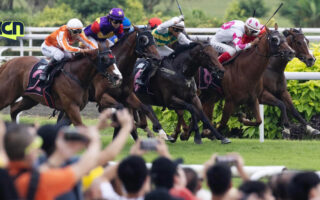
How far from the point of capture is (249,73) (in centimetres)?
1143

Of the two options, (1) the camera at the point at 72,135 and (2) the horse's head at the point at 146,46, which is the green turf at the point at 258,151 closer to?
(2) the horse's head at the point at 146,46

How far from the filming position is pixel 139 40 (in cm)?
1085

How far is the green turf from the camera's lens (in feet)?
29.4

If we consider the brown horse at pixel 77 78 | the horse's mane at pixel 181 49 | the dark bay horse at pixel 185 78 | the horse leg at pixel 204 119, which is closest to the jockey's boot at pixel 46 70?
the brown horse at pixel 77 78

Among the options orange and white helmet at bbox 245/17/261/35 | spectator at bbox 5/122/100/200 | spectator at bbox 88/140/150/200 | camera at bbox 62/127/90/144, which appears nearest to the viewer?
spectator at bbox 5/122/100/200

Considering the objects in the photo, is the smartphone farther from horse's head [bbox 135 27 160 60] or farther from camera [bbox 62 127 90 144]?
horse's head [bbox 135 27 160 60]

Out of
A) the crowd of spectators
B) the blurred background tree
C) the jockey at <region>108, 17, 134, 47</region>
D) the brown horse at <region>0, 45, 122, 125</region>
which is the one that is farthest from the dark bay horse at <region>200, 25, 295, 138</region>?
the blurred background tree

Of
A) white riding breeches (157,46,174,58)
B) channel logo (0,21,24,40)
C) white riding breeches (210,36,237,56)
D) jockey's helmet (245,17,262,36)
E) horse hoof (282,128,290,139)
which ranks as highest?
jockey's helmet (245,17,262,36)

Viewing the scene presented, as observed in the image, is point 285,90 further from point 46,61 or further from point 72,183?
point 72,183

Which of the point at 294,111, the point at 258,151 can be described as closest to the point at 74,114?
the point at 258,151

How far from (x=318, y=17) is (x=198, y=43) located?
23421mm

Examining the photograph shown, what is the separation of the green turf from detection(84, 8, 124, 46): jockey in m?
1.37

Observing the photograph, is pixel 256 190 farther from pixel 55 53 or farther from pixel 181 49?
pixel 181 49

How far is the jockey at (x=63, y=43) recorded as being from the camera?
416 inches
